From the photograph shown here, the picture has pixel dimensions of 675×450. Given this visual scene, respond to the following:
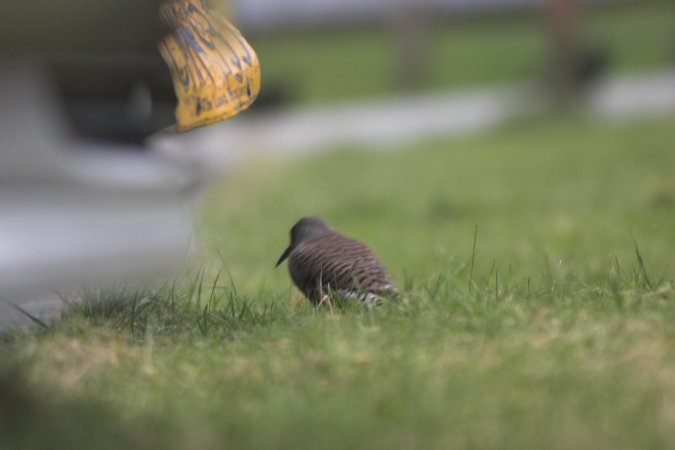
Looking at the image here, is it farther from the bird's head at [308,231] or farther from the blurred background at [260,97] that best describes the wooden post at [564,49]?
the bird's head at [308,231]

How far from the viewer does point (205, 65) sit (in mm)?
3445

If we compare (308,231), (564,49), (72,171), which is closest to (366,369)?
(308,231)

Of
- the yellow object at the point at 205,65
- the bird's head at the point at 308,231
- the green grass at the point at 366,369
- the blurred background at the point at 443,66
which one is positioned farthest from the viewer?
the blurred background at the point at 443,66

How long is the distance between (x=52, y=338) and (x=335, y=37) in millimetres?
25502

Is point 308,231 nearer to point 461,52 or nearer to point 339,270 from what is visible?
point 339,270

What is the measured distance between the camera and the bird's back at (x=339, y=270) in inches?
142

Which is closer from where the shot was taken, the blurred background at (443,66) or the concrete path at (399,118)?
the concrete path at (399,118)

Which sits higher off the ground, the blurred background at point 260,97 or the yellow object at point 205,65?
the yellow object at point 205,65

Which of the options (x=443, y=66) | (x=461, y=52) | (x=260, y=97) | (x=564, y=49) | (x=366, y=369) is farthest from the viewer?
(x=461, y=52)

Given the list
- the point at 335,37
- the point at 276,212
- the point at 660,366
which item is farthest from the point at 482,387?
the point at 335,37

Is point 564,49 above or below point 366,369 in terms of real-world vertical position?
below

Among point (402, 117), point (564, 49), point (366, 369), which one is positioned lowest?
point (402, 117)

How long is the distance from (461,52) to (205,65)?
23501 mm

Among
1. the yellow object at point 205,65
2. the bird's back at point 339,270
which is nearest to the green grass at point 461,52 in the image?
the bird's back at point 339,270
